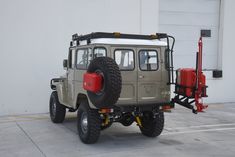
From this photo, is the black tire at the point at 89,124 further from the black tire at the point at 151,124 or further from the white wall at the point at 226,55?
the white wall at the point at 226,55

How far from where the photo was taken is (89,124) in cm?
697

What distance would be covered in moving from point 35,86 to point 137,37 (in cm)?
465

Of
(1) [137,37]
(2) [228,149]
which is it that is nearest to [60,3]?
(1) [137,37]

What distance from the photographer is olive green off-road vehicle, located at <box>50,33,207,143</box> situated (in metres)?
6.59

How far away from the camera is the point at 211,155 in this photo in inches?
262

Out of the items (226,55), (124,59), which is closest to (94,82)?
(124,59)

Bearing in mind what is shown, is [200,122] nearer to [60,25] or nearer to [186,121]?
[186,121]

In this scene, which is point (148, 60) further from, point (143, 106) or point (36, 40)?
point (36, 40)

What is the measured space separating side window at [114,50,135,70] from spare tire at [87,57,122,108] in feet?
2.03

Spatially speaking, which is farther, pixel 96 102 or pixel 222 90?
pixel 222 90

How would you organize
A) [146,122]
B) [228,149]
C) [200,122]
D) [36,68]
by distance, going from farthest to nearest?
[36,68] → [200,122] → [146,122] → [228,149]

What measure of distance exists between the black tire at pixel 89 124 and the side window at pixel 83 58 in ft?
2.81

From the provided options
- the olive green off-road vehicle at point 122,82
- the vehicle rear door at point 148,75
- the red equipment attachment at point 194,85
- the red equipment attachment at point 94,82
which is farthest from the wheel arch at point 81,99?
the red equipment attachment at point 194,85

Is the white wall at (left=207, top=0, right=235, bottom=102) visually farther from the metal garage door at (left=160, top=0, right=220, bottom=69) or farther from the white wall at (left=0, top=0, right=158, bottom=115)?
the white wall at (left=0, top=0, right=158, bottom=115)
